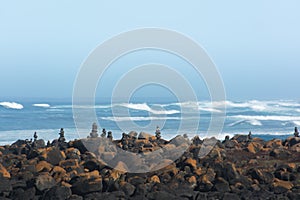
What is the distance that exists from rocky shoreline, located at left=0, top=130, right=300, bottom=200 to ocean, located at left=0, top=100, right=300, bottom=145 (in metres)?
16.1

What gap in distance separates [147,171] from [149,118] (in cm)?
3425

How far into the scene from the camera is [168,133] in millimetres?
55094

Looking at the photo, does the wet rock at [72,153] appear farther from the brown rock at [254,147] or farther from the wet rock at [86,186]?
the brown rock at [254,147]

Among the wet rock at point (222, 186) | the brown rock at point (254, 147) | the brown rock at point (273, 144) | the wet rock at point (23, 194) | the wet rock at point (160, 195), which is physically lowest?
the wet rock at point (23, 194)

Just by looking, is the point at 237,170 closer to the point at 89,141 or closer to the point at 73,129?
the point at 89,141

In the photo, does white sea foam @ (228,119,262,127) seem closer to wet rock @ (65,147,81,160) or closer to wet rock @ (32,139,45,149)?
wet rock @ (32,139,45,149)

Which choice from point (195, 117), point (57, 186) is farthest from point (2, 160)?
point (195, 117)

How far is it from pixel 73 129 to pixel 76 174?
34061mm

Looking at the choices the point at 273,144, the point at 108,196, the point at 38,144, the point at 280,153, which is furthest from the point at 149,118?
the point at 108,196

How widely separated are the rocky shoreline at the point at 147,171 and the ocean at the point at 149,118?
52.7ft

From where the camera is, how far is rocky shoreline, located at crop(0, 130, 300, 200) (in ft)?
80.8

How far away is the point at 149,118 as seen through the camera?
61.2m

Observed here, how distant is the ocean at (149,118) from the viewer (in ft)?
182

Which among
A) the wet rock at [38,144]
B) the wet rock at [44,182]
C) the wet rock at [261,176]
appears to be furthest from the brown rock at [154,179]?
the wet rock at [38,144]
